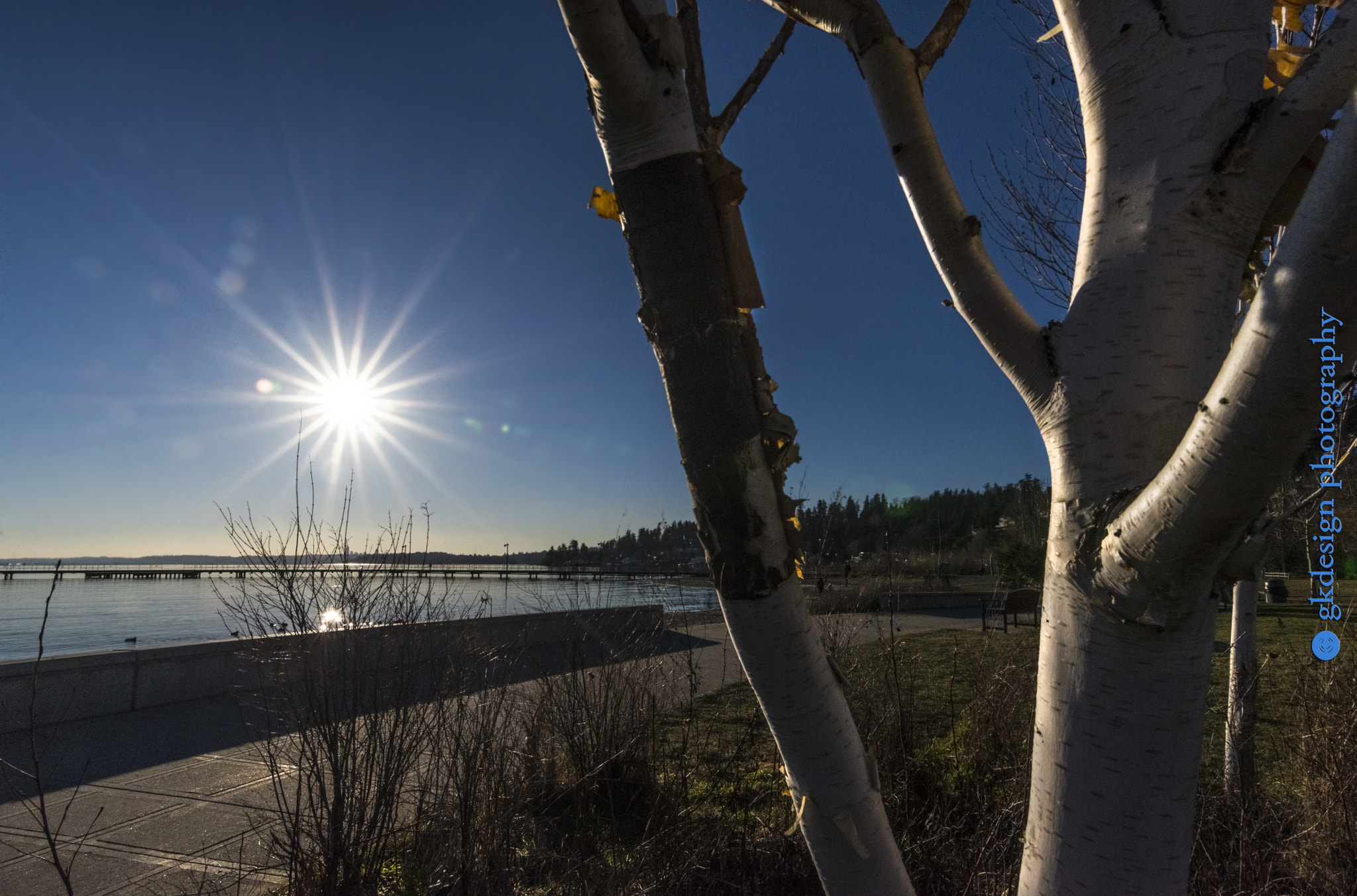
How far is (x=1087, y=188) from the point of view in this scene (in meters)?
1.56

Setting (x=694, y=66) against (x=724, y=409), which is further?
(x=694, y=66)

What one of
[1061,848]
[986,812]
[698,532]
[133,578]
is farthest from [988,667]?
[133,578]

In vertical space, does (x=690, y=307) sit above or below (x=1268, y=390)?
above

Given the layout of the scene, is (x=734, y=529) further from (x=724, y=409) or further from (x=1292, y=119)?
(x=1292, y=119)

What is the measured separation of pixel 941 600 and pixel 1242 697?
19.6 metres

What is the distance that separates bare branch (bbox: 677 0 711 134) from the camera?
154 centimetres

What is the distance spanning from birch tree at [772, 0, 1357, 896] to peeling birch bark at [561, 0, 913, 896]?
0.39m

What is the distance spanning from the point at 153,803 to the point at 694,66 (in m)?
4.93

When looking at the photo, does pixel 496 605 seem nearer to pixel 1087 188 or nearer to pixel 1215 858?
pixel 1215 858

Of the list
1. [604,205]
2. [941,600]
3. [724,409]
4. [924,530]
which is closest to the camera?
[724,409]

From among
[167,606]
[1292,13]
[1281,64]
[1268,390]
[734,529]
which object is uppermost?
[1292,13]

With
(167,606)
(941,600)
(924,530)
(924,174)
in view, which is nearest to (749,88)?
(924,174)

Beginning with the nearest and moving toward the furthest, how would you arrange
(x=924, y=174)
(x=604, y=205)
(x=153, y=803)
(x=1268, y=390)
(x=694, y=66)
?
(x=1268, y=390) → (x=604, y=205) → (x=694, y=66) → (x=924, y=174) → (x=153, y=803)

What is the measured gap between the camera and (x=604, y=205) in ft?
4.78
